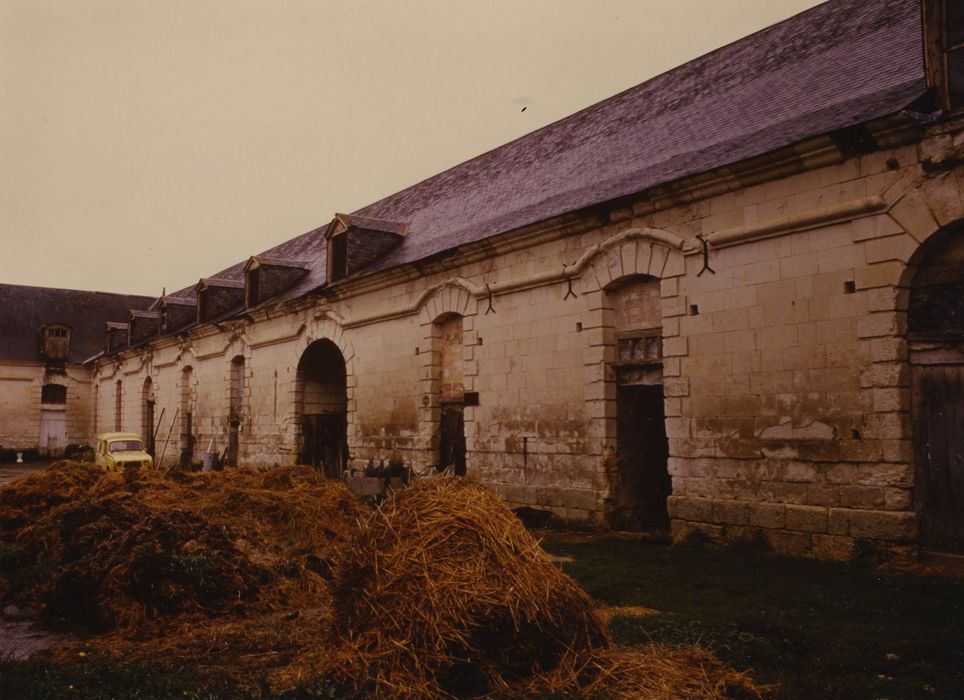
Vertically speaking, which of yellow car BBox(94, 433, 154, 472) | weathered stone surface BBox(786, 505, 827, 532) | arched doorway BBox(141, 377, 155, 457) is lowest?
weathered stone surface BBox(786, 505, 827, 532)

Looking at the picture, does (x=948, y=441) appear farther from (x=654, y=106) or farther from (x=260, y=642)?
(x=654, y=106)

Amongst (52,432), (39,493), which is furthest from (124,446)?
(52,432)

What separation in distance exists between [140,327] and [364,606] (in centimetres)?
3102

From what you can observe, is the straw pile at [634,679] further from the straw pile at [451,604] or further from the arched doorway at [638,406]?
the arched doorway at [638,406]

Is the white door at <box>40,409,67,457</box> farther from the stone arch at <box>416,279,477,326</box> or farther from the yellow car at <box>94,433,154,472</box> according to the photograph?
the stone arch at <box>416,279,477,326</box>

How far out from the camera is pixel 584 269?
11508mm

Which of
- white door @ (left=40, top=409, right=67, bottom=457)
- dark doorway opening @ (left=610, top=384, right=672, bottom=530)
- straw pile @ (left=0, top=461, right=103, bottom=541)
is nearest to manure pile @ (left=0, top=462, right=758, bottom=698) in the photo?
straw pile @ (left=0, top=461, right=103, bottom=541)

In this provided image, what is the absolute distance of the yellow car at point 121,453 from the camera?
1914 centimetres

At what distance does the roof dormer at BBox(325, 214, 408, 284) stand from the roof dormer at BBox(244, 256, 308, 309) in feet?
13.3

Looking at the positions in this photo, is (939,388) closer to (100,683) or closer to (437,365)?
(100,683)

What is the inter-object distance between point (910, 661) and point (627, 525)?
6.25 m

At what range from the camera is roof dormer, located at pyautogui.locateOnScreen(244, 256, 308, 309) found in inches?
846

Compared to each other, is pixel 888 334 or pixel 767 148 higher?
pixel 767 148

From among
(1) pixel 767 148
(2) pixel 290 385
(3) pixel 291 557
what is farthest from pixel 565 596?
(2) pixel 290 385
